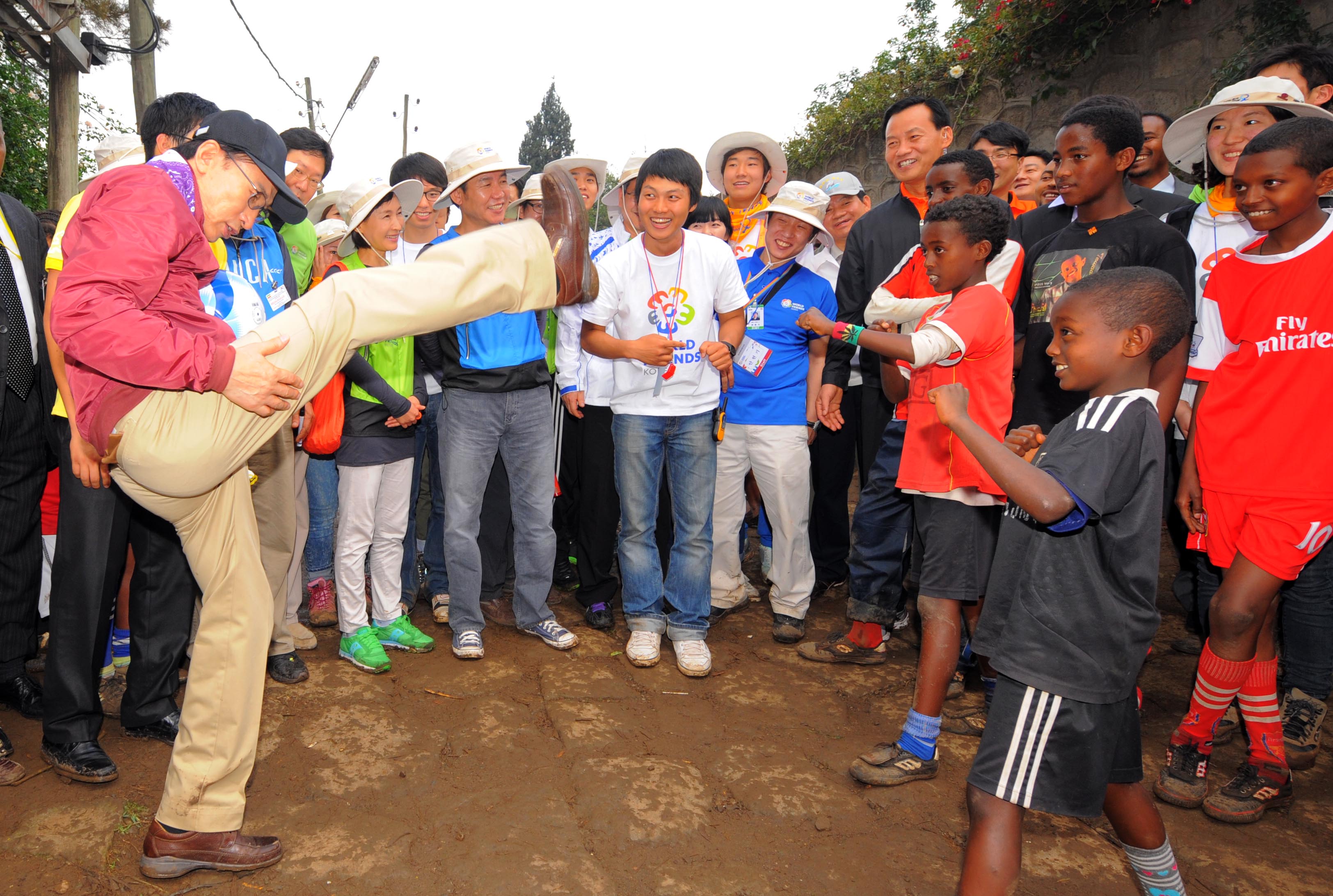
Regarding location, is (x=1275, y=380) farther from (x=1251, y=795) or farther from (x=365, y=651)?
(x=365, y=651)

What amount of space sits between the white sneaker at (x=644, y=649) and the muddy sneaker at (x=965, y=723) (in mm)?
1269

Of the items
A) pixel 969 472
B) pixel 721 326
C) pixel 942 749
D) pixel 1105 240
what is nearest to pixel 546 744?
pixel 942 749

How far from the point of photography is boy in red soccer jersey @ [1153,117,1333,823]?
2.60 meters

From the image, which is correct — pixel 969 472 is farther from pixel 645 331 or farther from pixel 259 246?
pixel 259 246

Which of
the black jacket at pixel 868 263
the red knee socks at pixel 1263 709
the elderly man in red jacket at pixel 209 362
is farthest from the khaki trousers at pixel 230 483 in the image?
the red knee socks at pixel 1263 709

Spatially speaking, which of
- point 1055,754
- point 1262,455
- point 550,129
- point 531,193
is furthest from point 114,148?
point 550,129

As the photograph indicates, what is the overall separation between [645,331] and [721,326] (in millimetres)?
383

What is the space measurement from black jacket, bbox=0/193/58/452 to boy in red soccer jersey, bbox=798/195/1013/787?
295cm

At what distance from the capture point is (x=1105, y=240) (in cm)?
308

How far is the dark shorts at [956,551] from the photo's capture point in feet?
9.36

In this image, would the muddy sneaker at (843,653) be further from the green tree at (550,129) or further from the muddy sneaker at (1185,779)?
the green tree at (550,129)

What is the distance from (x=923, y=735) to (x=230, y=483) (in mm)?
2335

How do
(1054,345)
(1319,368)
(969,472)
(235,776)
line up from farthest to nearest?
(969,472), (1319,368), (235,776), (1054,345)

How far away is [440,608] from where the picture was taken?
430cm
